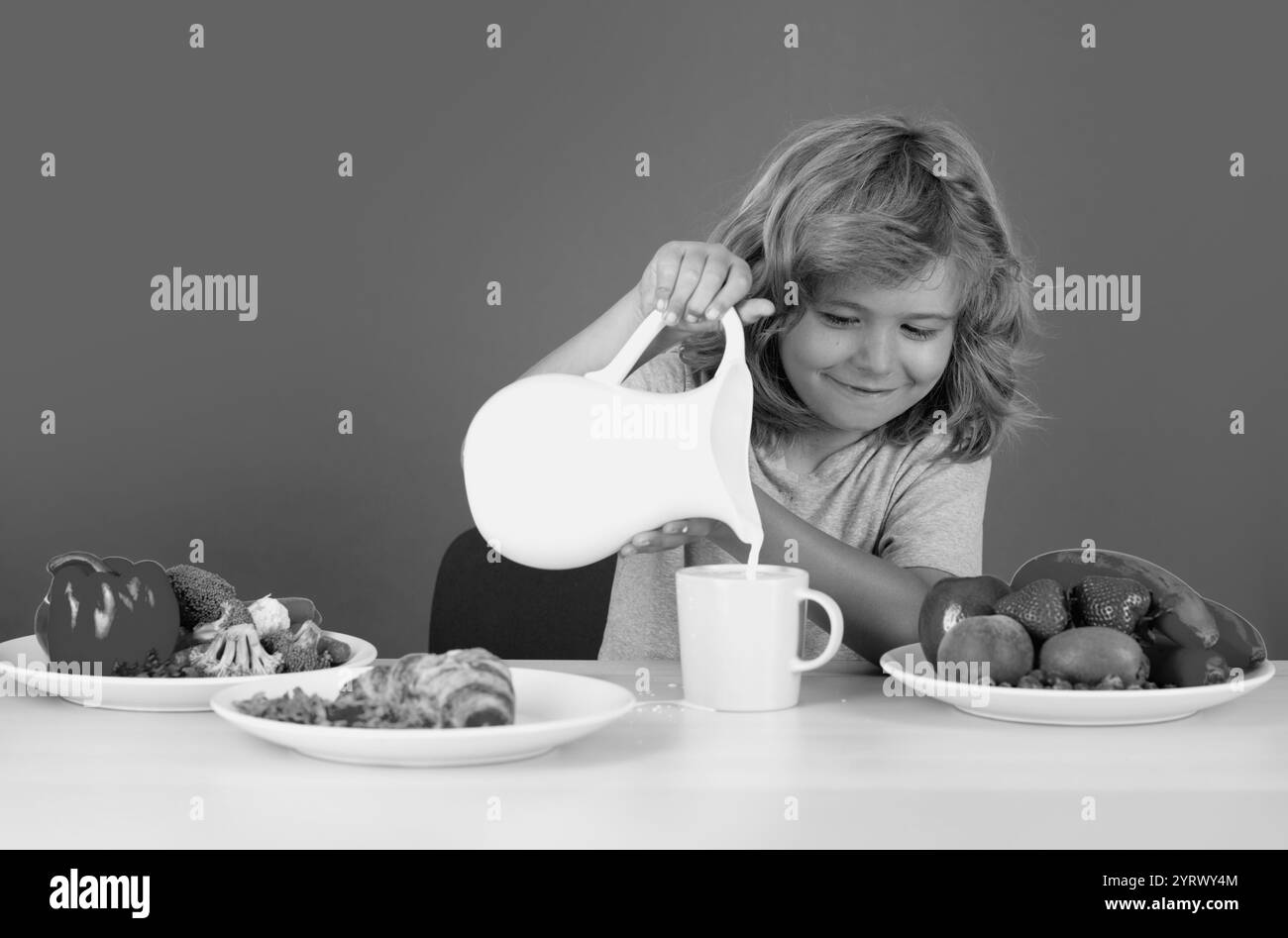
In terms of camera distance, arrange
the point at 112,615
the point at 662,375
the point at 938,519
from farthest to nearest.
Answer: the point at 662,375 < the point at 938,519 < the point at 112,615

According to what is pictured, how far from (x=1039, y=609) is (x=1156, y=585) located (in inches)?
5.1

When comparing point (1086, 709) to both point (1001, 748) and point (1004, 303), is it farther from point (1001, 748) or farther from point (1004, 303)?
point (1004, 303)

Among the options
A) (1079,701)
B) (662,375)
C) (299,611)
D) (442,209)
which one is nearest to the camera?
(1079,701)

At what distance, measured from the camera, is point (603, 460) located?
99 cm

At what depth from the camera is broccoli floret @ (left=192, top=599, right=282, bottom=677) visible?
3.28 feet

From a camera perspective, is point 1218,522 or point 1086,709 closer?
point 1086,709

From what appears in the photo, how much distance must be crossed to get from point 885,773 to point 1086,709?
7.0 inches

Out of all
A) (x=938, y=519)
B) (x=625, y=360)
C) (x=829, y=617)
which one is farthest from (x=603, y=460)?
(x=938, y=519)

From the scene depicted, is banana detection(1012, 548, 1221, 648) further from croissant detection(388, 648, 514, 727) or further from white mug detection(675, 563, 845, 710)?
croissant detection(388, 648, 514, 727)

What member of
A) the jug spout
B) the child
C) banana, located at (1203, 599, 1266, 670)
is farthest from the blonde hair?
banana, located at (1203, 599, 1266, 670)

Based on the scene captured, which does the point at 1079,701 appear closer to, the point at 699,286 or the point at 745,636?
the point at 745,636

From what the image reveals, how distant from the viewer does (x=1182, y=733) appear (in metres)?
0.91

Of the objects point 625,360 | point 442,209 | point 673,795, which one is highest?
point 442,209
